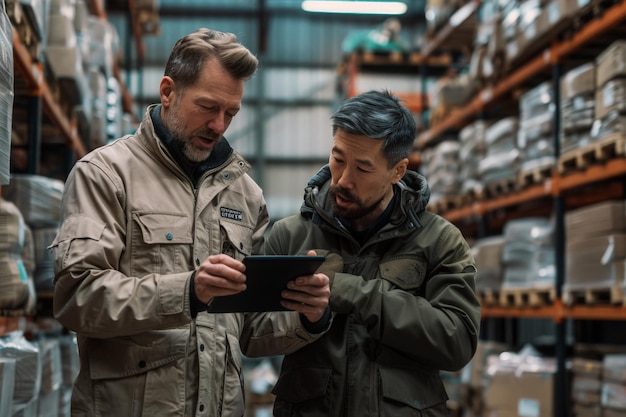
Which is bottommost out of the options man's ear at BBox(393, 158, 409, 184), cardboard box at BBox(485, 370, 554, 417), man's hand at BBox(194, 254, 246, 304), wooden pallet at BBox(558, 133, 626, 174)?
cardboard box at BBox(485, 370, 554, 417)

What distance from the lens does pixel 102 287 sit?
2.70m

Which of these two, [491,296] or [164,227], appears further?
[491,296]

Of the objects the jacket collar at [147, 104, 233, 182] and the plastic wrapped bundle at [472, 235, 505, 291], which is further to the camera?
the plastic wrapped bundle at [472, 235, 505, 291]

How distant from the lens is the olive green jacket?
324 centimetres

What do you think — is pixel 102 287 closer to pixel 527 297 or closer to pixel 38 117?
pixel 38 117

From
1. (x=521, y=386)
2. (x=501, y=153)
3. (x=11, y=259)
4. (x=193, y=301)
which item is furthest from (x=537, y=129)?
(x=193, y=301)

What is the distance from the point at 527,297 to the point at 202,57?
5863 mm

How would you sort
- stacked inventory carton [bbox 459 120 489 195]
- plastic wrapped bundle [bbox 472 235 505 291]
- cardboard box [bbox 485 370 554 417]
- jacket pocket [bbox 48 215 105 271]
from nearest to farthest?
jacket pocket [bbox 48 215 105 271] < cardboard box [bbox 485 370 554 417] < plastic wrapped bundle [bbox 472 235 505 291] < stacked inventory carton [bbox 459 120 489 195]

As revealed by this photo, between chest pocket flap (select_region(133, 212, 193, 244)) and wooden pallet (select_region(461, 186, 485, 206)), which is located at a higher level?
wooden pallet (select_region(461, 186, 485, 206))

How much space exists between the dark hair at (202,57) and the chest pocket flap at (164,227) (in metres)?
0.49

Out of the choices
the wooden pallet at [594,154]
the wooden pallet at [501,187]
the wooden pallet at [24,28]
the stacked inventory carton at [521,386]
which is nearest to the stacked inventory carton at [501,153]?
the wooden pallet at [501,187]

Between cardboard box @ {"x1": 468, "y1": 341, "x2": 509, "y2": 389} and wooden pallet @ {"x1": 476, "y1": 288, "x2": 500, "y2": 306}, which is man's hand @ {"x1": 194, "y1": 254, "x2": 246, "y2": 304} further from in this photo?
cardboard box @ {"x1": 468, "y1": 341, "x2": 509, "y2": 389}

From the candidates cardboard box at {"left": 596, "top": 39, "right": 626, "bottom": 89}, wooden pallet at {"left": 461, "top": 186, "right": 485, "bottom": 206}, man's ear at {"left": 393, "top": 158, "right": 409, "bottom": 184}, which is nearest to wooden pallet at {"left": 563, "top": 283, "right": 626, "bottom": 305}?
cardboard box at {"left": 596, "top": 39, "right": 626, "bottom": 89}

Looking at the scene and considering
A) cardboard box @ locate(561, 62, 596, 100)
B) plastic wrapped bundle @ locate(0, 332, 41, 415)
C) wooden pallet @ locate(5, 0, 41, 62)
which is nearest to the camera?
plastic wrapped bundle @ locate(0, 332, 41, 415)
